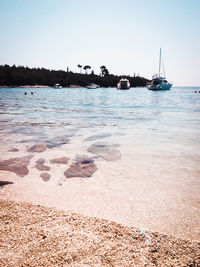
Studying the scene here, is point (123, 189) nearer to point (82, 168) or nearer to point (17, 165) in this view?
point (82, 168)

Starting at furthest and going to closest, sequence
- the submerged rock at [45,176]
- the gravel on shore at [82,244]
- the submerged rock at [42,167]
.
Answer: the submerged rock at [42,167] < the submerged rock at [45,176] < the gravel on shore at [82,244]

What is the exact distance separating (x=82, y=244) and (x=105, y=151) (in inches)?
136

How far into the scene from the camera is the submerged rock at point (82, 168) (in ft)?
11.2

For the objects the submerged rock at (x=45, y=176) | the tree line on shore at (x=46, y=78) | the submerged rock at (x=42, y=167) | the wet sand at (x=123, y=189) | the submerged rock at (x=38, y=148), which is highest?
the tree line on shore at (x=46, y=78)

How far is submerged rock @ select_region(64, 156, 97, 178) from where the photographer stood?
134 inches

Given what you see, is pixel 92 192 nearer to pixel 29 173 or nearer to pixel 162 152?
pixel 29 173

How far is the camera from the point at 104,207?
7.61 feet

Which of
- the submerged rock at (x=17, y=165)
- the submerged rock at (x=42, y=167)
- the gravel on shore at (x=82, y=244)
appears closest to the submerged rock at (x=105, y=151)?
the submerged rock at (x=42, y=167)

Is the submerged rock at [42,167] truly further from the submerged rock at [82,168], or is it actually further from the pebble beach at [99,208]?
the submerged rock at [82,168]

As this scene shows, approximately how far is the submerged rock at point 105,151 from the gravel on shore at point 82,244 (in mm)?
2606

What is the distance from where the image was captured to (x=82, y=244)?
160cm

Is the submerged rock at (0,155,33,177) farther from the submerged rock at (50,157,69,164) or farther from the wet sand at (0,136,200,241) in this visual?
the submerged rock at (50,157,69,164)

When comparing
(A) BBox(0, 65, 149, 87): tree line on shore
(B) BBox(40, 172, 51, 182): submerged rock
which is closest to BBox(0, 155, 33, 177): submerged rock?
(B) BBox(40, 172, 51, 182): submerged rock

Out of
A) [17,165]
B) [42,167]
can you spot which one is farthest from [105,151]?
[17,165]
